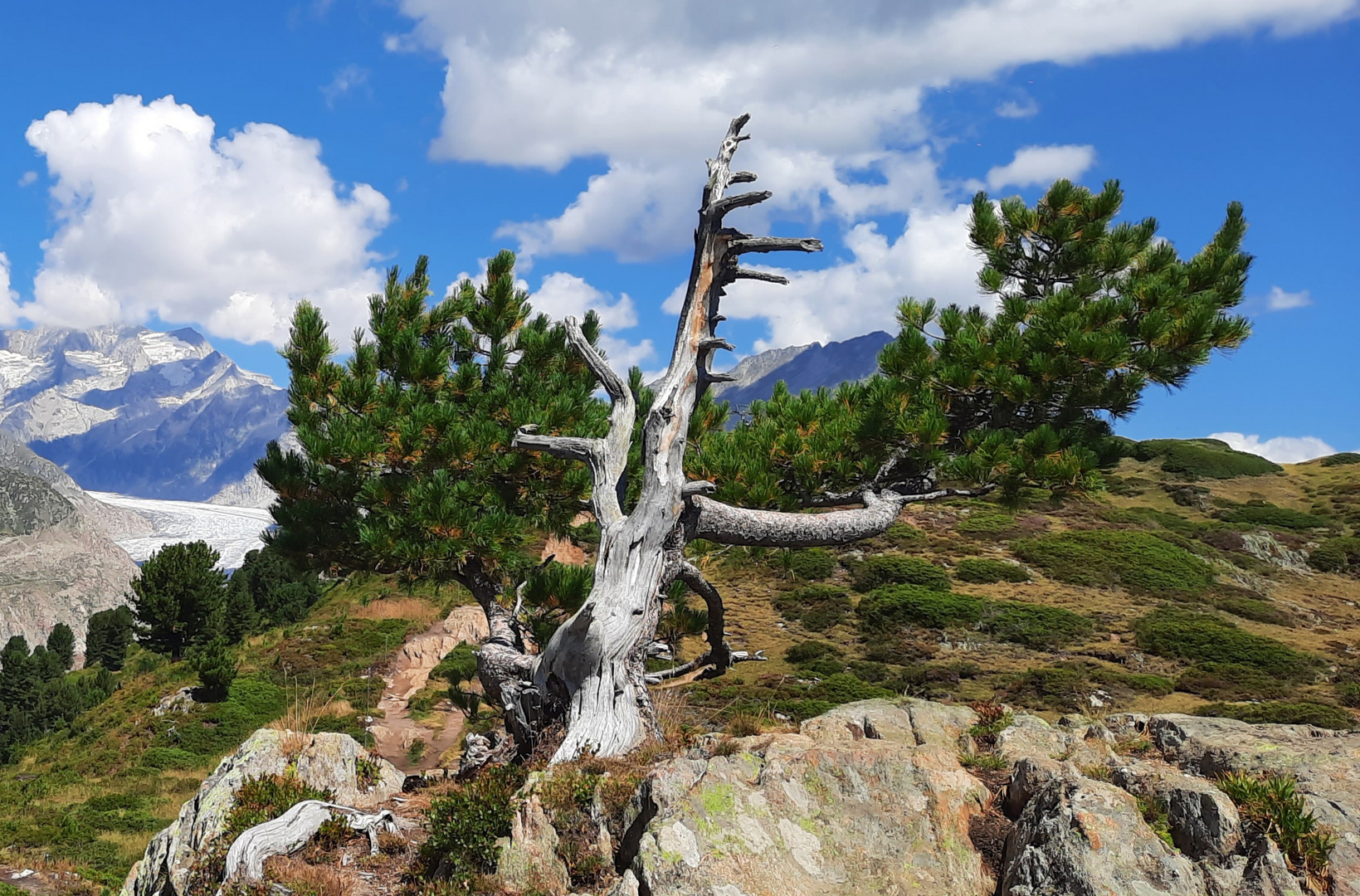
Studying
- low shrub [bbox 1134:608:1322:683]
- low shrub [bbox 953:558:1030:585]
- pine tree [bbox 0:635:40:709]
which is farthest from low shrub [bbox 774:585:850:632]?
pine tree [bbox 0:635:40:709]

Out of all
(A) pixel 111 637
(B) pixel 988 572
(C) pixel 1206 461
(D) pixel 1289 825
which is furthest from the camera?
(C) pixel 1206 461

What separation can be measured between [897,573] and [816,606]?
515 cm

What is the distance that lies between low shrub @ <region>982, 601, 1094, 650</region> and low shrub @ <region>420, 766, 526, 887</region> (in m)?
26.8

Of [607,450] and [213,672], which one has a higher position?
[607,450]

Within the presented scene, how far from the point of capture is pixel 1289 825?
527 centimetres

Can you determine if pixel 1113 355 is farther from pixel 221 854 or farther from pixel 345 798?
pixel 221 854

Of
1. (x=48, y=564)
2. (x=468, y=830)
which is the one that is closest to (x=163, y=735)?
(x=468, y=830)

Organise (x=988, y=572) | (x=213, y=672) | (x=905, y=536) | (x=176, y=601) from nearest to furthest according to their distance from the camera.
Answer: (x=213, y=672) < (x=988, y=572) < (x=176, y=601) < (x=905, y=536)

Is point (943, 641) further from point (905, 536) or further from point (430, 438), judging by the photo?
point (430, 438)

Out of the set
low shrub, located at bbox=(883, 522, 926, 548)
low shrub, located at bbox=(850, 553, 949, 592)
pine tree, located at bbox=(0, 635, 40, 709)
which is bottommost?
pine tree, located at bbox=(0, 635, 40, 709)

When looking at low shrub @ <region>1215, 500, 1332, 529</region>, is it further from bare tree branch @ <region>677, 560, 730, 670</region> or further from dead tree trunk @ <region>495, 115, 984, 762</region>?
dead tree trunk @ <region>495, 115, 984, 762</region>

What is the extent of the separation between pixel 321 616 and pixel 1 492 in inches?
7158

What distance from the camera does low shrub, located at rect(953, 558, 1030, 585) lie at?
3800cm

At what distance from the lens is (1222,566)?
132ft
